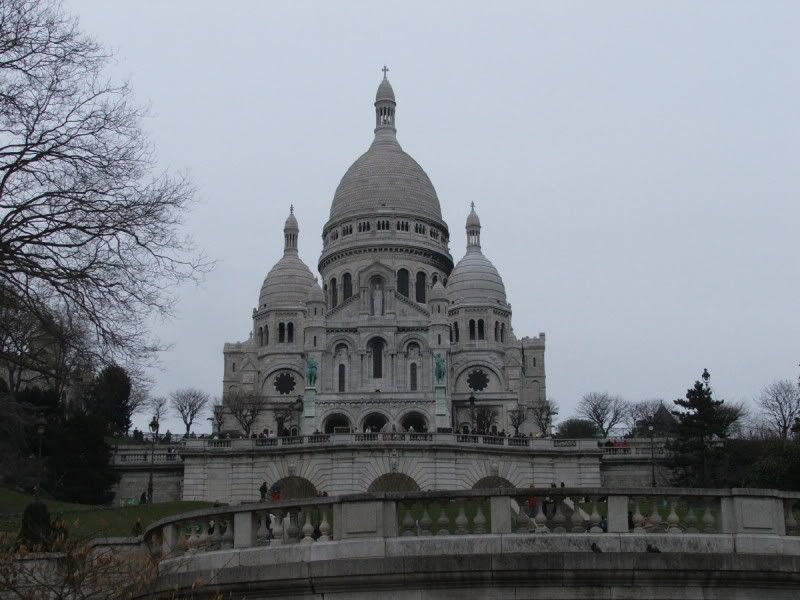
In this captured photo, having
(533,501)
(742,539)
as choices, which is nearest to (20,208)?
(533,501)

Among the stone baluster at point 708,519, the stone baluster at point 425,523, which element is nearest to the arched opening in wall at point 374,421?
the stone baluster at point 425,523

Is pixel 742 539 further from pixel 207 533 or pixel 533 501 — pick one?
pixel 207 533

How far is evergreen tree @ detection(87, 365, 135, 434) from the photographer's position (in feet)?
71.1

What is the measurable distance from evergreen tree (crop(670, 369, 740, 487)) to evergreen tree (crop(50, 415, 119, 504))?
24.0 meters

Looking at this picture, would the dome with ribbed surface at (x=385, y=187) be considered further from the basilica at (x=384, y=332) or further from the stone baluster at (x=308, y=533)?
the stone baluster at (x=308, y=533)

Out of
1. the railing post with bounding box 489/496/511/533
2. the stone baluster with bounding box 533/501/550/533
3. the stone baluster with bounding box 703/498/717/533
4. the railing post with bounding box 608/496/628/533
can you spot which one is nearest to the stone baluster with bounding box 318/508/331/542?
the railing post with bounding box 489/496/511/533

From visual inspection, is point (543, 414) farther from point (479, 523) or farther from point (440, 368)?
point (479, 523)

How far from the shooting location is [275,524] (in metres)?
15.2

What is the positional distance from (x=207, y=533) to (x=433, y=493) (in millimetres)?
3105

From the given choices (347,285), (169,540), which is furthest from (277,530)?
(347,285)

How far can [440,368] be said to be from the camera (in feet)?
322

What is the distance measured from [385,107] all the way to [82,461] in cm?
8731

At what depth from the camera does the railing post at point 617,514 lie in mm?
14461

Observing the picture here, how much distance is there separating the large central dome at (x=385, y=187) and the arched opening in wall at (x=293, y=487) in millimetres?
70306
